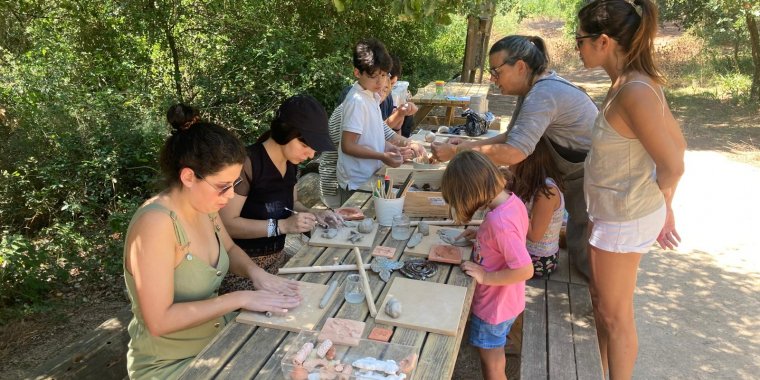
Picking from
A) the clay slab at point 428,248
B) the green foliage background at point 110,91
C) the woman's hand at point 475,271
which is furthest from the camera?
the green foliage background at point 110,91

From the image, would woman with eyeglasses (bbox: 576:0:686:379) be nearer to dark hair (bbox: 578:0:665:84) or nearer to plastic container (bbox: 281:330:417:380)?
dark hair (bbox: 578:0:665:84)

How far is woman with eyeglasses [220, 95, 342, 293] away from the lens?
8.15 ft

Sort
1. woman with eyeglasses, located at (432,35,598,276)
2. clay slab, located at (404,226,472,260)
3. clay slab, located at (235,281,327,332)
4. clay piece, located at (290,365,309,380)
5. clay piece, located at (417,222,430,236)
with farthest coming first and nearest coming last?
woman with eyeglasses, located at (432,35,598,276) < clay piece, located at (417,222,430,236) < clay slab, located at (404,226,472,260) < clay slab, located at (235,281,327,332) < clay piece, located at (290,365,309,380)

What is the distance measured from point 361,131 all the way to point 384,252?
1.32 m

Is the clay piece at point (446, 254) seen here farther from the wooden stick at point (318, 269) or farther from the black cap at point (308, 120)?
the black cap at point (308, 120)

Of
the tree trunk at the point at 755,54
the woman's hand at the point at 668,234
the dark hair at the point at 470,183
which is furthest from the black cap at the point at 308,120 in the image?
the tree trunk at the point at 755,54

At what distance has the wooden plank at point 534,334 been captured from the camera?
2.37 meters

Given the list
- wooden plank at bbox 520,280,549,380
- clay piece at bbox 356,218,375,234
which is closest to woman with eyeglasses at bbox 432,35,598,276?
wooden plank at bbox 520,280,549,380

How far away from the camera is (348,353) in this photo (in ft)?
5.34

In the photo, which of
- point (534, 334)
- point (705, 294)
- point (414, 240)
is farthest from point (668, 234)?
point (705, 294)

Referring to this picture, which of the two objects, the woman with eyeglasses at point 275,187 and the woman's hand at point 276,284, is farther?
the woman with eyeglasses at point 275,187

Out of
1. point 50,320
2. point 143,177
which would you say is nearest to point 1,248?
point 50,320

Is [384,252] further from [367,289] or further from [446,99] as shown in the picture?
[446,99]

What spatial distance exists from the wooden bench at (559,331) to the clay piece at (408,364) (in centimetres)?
98
